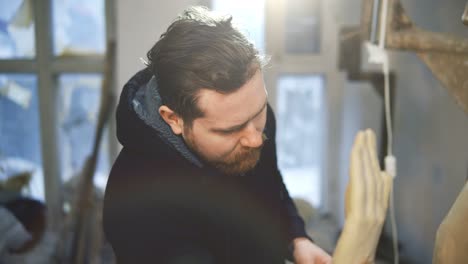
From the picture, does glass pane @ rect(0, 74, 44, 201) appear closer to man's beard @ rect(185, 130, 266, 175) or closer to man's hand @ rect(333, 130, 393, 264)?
man's beard @ rect(185, 130, 266, 175)

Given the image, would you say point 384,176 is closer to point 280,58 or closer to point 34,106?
point 280,58

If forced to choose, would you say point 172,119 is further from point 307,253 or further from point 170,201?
point 307,253

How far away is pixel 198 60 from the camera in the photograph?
414mm

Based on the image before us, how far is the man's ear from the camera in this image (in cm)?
44

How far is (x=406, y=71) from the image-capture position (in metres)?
0.76

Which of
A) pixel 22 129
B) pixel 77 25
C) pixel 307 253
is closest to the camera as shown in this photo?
pixel 307 253

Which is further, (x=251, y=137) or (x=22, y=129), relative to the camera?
(x=22, y=129)

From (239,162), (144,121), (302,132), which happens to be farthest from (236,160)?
(302,132)

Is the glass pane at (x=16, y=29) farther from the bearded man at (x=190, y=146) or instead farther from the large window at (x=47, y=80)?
the bearded man at (x=190, y=146)

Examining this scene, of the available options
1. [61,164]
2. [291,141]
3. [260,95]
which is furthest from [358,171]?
[61,164]

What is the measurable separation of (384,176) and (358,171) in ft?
0.14

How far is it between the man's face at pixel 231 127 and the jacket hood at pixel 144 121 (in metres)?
0.02

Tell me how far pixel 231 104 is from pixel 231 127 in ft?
0.10

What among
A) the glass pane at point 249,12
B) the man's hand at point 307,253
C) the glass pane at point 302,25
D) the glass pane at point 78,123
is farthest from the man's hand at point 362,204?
the glass pane at point 78,123
